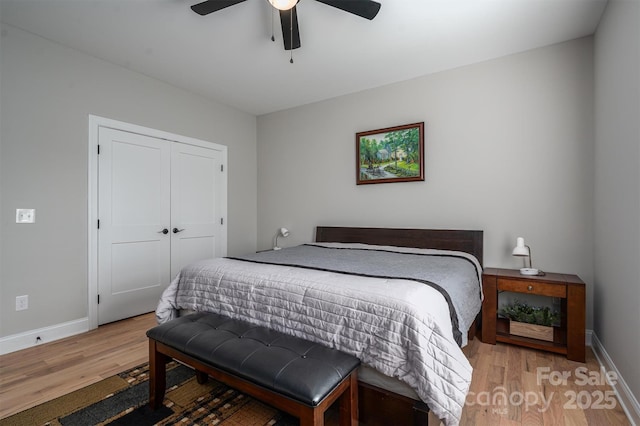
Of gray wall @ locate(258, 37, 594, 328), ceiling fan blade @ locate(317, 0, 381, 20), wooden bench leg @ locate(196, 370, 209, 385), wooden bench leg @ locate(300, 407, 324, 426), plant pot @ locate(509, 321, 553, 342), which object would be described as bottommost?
wooden bench leg @ locate(196, 370, 209, 385)

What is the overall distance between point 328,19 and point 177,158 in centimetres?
229

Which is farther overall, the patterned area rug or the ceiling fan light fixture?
the ceiling fan light fixture

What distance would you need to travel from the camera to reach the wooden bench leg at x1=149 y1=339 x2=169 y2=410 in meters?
1.68

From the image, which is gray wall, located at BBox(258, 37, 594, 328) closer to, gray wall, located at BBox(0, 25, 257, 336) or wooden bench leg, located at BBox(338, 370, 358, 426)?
wooden bench leg, located at BBox(338, 370, 358, 426)

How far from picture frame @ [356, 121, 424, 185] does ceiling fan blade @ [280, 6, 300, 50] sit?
1.48 m

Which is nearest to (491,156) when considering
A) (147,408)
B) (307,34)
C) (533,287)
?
(533,287)

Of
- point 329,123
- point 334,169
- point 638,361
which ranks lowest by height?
point 638,361

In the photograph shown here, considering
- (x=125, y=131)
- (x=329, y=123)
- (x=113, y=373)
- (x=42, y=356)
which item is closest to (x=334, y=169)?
(x=329, y=123)

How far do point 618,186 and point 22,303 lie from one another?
171 inches

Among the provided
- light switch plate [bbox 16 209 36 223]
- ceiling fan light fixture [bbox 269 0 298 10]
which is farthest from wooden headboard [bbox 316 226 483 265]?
light switch plate [bbox 16 209 36 223]

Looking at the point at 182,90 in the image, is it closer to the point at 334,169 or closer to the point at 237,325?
the point at 334,169

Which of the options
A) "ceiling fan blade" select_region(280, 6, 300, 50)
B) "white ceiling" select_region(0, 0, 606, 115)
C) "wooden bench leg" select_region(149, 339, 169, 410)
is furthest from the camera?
"white ceiling" select_region(0, 0, 606, 115)

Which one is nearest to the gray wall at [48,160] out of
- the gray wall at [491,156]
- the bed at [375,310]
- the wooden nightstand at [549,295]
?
the bed at [375,310]

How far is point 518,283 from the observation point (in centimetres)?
248
